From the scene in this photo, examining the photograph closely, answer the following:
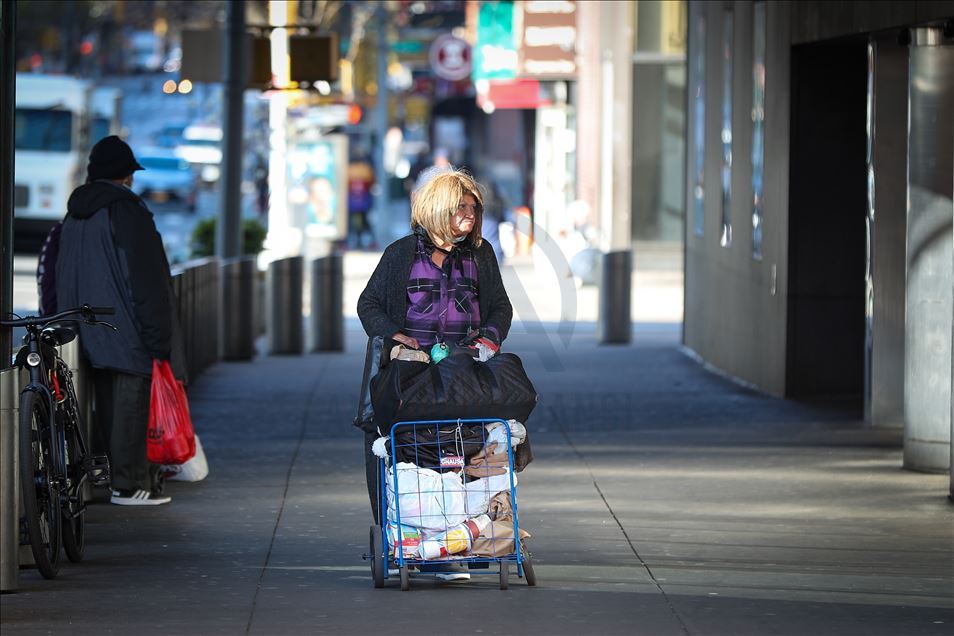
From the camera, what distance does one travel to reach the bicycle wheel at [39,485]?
7371 millimetres

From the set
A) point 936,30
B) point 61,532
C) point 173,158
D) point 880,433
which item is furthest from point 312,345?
point 173,158

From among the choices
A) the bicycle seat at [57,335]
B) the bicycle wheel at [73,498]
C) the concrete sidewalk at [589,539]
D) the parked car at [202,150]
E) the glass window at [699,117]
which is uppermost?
the parked car at [202,150]

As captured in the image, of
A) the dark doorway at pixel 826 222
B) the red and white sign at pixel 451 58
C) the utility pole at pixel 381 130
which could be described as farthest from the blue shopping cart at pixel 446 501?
the red and white sign at pixel 451 58

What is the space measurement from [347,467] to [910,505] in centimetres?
338

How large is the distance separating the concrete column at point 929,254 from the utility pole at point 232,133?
29.8 feet

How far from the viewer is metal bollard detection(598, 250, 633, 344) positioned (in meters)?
20.2

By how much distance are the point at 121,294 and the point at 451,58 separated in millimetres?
40877

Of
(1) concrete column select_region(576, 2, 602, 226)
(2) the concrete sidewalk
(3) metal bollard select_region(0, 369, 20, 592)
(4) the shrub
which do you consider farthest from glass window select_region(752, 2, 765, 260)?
(1) concrete column select_region(576, 2, 602, 226)

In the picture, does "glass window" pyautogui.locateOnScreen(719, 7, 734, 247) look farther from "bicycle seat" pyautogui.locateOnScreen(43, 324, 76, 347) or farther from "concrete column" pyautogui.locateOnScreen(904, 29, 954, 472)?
"bicycle seat" pyautogui.locateOnScreen(43, 324, 76, 347)

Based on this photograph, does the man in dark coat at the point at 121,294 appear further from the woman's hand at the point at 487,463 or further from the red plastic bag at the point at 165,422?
the woman's hand at the point at 487,463

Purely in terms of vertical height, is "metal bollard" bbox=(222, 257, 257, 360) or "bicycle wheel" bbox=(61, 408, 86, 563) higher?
"metal bollard" bbox=(222, 257, 257, 360)

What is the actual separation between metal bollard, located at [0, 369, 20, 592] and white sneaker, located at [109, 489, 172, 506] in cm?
255

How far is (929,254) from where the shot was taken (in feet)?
36.3

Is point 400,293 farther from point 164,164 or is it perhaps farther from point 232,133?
point 164,164
